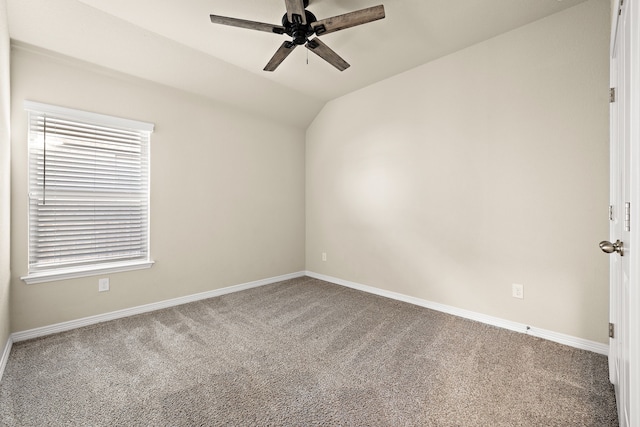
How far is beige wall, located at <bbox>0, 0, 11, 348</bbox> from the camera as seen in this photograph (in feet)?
6.22

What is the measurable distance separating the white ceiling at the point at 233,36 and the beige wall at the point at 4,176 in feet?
1.05

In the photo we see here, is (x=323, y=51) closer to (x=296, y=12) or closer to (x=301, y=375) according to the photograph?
(x=296, y=12)

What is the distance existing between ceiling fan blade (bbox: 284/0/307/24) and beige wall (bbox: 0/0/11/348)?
1834 mm

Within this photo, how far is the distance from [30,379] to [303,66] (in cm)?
340

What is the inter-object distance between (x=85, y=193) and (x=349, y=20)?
273cm

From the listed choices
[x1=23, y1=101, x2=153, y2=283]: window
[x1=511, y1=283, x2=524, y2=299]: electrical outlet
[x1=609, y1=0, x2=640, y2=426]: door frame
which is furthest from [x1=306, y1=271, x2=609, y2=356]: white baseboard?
[x1=23, y1=101, x2=153, y2=283]: window

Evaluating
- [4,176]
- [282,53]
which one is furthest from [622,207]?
[4,176]

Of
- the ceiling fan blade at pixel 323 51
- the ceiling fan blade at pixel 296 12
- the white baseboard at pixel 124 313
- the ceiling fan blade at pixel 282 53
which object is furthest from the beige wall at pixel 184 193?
the ceiling fan blade at pixel 296 12

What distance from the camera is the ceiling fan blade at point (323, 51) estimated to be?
2.09m

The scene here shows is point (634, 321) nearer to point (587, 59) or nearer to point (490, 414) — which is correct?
point (490, 414)

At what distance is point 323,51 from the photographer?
7.32 feet

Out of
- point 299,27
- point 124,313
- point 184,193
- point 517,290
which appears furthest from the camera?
point 184,193

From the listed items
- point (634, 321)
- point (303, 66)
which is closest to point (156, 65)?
point (303, 66)

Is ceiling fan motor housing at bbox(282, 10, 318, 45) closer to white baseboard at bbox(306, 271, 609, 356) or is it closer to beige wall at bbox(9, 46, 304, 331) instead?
beige wall at bbox(9, 46, 304, 331)
